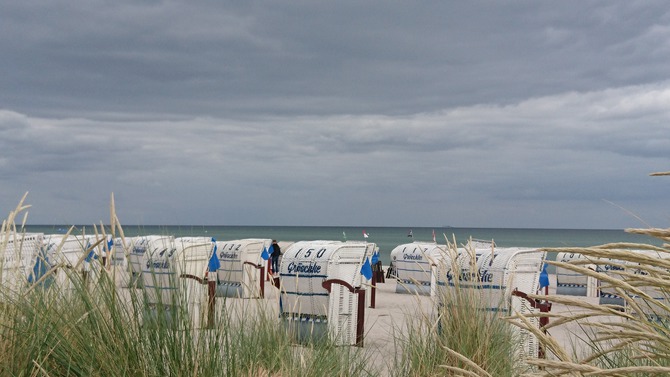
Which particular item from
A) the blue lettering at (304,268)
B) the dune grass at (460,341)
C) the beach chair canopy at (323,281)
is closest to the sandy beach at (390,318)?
the beach chair canopy at (323,281)

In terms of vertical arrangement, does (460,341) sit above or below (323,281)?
below

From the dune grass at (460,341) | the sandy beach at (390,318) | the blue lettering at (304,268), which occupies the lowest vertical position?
the sandy beach at (390,318)

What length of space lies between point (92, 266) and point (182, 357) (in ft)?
2.09

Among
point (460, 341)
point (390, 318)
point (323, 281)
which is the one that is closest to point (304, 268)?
point (323, 281)

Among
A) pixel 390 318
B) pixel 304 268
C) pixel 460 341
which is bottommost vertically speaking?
pixel 390 318

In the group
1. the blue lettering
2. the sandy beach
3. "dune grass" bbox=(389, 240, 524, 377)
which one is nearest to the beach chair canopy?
the blue lettering

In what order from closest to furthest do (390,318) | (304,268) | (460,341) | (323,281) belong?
(460,341)
(323,281)
(304,268)
(390,318)

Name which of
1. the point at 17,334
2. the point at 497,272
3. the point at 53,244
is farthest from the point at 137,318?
the point at 53,244

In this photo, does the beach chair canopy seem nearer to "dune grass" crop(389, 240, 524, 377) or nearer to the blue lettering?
the blue lettering

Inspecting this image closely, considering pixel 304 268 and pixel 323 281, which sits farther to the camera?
pixel 304 268

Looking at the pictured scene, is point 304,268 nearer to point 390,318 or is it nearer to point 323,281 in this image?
point 323,281

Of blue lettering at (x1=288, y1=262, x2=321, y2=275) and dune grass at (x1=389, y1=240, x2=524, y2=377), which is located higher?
blue lettering at (x1=288, y1=262, x2=321, y2=275)

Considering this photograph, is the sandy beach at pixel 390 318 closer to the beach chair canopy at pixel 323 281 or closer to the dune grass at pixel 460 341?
the beach chair canopy at pixel 323 281

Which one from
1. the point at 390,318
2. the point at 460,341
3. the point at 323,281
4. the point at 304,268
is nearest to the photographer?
the point at 460,341
